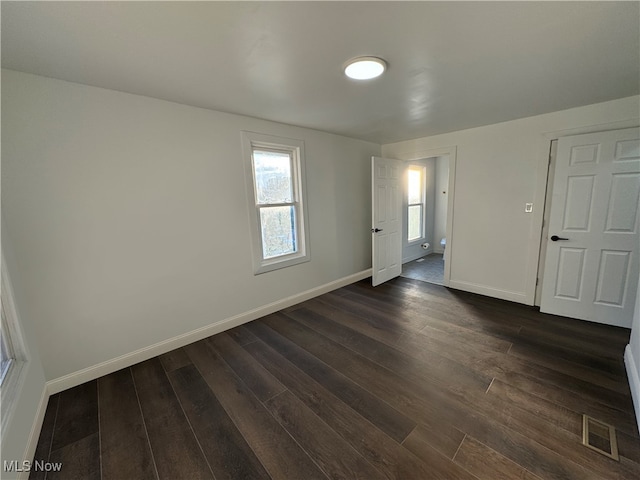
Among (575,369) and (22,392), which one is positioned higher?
(22,392)

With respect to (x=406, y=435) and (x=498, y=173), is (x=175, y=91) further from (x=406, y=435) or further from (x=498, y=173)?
(x=498, y=173)

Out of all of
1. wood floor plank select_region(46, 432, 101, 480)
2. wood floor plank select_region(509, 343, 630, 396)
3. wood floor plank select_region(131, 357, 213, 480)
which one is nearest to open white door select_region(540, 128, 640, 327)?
wood floor plank select_region(509, 343, 630, 396)

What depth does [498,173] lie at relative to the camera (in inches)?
130

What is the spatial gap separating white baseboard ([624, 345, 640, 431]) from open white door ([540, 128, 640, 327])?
82 centimetres

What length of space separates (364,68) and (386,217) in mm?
2642

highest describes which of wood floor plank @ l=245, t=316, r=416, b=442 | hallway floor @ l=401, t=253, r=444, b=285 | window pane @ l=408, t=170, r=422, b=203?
window pane @ l=408, t=170, r=422, b=203

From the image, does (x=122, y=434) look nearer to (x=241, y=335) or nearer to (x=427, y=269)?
(x=241, y=335)

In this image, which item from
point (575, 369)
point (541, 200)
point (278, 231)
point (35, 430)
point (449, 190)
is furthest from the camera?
point (449, 190)

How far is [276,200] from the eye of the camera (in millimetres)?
3207

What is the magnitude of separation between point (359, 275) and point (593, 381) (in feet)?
9.38

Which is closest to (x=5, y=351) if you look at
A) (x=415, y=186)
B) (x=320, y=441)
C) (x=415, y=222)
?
(x=320, y=441)

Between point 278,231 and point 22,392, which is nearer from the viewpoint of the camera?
point 22,392

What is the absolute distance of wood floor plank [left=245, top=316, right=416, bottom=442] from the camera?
5.21 ft

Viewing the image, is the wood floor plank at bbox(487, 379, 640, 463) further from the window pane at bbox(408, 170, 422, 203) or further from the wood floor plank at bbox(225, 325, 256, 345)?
the window pane at bbox(408, 170, 422, 203)
